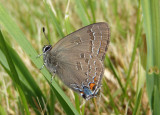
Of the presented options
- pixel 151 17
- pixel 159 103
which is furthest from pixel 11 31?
pixel 159 103

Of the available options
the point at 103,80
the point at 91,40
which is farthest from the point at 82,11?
the point at 103,80

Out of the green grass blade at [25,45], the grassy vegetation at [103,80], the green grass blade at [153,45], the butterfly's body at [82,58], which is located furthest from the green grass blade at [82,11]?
the green grass blade at [25,45]

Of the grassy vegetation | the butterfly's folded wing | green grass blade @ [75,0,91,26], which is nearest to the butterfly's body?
the butterfly's folded wing

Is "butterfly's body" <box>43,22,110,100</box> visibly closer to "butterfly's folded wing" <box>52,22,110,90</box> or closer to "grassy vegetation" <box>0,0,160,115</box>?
"butterfly's folded wing" <box>52,22,110,90</box>

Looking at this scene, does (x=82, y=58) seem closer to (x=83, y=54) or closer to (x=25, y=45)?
(x=83, y=54)

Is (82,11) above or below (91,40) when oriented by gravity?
above

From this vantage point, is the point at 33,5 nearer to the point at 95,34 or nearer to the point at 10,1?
the point at 10,1

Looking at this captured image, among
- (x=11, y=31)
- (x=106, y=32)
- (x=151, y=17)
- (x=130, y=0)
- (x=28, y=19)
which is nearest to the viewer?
(x=11, y=31)

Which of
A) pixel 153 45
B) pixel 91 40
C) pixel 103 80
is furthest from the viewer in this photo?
pixel 103 80
